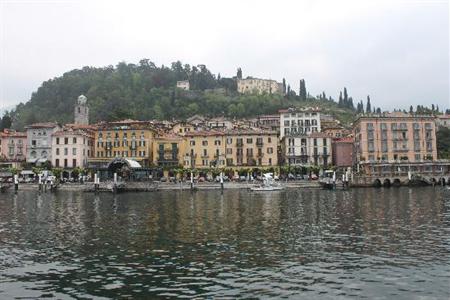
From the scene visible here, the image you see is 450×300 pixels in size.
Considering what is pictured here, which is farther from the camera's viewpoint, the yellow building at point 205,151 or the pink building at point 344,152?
the pink building at point 344,152

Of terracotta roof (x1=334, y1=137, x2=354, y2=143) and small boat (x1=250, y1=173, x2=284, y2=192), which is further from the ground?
terracotta roof (x1=334, y1=137, x2=354, y2=143)

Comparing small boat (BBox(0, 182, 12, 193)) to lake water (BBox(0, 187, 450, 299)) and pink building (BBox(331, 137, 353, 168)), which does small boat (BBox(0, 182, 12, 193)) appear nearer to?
lake water (BBox(0, 187, 450, 299))

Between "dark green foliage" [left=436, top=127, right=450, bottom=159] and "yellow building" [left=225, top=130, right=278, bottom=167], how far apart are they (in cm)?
4314

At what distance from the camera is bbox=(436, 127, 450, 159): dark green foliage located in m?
120

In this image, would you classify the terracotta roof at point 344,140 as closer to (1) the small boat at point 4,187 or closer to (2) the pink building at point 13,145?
(1) the small boat at point 4,187

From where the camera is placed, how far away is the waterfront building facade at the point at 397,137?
11131 centimetres

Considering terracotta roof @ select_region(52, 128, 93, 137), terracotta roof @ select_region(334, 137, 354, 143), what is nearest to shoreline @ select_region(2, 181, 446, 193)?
terracotta roof @ select_region(52, 128, 93, 137)

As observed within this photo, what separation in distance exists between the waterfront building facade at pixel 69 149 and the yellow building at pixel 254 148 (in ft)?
120

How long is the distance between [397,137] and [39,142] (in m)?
91.0

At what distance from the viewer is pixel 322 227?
34.3 m

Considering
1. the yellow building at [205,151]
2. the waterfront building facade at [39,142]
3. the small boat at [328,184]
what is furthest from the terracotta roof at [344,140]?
the waterfront building facade at [39,142]

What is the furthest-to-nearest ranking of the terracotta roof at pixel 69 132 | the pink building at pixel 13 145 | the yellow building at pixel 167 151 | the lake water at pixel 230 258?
1. the pink building at pixel 13 145
2. the yellow building at pixel 167 151
3. the terracotta roof at pixel 69 132
4. the lake water at pixel 230 258

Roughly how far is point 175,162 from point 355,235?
9103 cm

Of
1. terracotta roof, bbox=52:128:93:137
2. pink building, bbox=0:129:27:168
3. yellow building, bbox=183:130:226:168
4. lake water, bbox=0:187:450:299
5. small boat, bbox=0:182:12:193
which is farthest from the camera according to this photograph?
pink building, bbox=0:129:27:168
